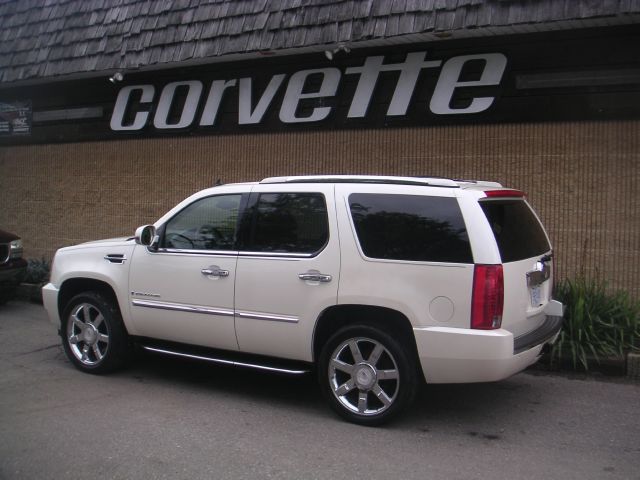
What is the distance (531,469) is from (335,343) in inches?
63.2


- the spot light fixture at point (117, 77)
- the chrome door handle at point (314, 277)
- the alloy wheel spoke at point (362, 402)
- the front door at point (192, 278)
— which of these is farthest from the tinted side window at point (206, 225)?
the spot light fixture at point (117, 77)

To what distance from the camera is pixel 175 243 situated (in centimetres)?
555

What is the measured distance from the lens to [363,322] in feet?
15.3

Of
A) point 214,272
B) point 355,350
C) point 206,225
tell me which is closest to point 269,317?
point 214,272

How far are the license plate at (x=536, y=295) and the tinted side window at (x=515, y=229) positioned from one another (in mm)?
256

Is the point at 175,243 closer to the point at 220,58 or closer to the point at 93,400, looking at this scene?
the point at 93,400

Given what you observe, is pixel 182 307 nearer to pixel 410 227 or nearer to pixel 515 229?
pixel 410 227

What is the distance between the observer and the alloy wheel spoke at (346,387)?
468 cm

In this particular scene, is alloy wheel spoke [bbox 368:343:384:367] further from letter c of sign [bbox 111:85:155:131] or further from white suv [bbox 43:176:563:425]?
letter c of sign [bbox 111:85:155:131]

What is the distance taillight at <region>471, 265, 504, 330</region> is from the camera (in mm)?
4176

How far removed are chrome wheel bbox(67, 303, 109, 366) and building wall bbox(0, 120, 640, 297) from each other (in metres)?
3.90

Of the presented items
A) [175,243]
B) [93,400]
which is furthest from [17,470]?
[175,243]

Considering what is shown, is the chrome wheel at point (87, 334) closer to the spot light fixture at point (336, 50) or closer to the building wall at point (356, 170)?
the building wall at point (356, 170)

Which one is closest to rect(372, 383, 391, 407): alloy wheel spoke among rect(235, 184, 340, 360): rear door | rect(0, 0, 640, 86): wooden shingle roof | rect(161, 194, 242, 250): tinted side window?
rect(235, 184, 340, 360): rear door
